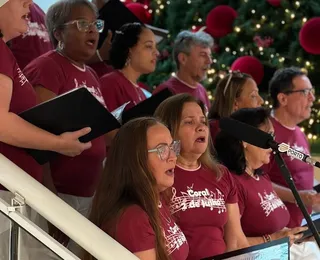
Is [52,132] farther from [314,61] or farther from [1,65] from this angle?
[314,61]

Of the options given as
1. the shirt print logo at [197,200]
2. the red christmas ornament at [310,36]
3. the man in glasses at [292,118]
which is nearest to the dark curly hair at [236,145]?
the shirt print logo at [197,200]

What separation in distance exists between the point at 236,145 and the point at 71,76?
2.40 ft

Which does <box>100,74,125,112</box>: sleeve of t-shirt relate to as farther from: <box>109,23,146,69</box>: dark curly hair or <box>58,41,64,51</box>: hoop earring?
<box>58,41,64,51</box>: hoop earring

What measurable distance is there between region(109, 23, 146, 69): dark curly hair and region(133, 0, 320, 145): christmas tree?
2072mm

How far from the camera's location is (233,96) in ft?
10.5

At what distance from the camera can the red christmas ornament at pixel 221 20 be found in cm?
553

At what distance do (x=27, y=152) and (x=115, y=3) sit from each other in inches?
63.2

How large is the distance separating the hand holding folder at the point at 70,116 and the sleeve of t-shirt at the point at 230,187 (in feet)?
1.74

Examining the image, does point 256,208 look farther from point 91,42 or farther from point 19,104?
point 19,104

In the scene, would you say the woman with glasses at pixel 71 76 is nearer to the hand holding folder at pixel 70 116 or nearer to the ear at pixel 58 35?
the ear at pixel 58 35

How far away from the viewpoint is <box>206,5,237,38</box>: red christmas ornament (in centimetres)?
553

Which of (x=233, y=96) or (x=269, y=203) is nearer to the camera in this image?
(x=269, y=203)

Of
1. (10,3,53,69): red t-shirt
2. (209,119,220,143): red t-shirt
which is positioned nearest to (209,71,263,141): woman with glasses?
(209,119,220,143): red t-shirt

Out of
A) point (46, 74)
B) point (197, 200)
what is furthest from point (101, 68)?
point (197, 200)
